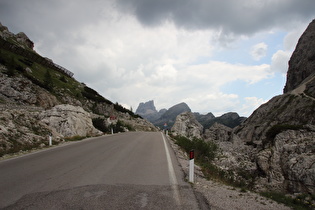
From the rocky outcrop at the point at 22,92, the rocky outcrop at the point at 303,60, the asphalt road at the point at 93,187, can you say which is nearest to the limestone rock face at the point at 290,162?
the asphalt road at the point at 93,187

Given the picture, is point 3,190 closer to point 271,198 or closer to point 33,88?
point 271,198

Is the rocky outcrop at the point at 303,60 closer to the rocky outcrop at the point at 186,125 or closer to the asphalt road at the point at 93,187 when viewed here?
the rocky outcrop at the point at 186,125

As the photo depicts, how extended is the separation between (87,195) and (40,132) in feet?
43.6

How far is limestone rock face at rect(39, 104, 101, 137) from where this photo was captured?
19.0 meters

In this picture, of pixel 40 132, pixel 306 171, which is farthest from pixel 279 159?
pixel 40 132

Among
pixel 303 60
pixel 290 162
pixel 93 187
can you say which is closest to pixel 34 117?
pixel 93 187

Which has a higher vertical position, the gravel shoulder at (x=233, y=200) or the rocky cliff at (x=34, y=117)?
the rocky cliff at (x=34, y=117)

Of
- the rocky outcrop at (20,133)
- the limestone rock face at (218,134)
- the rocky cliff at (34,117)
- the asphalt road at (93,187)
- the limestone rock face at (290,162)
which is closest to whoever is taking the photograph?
the asphalt road at (93,187)

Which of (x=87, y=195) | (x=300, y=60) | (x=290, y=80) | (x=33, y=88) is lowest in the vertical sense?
(x=87, y=195)

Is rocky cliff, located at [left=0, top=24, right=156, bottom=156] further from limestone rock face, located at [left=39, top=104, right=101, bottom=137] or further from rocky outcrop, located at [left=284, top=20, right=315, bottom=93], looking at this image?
rocky outcrop, located at [left=284, top=20, right=315, bottom=93]

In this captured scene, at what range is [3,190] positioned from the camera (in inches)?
201

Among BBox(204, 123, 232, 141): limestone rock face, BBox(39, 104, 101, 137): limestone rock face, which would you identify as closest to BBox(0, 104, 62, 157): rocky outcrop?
BBox(39, 104, 101, 137): limestone rock face

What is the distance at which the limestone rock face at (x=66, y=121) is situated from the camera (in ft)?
62.3

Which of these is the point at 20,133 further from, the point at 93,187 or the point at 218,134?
the point at 218,134
